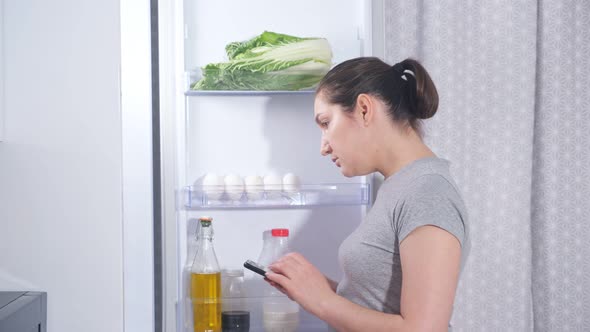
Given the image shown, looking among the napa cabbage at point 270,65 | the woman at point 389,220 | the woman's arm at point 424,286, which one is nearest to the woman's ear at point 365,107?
the woman at point 389,220

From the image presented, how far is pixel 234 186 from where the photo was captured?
1835 millimetres

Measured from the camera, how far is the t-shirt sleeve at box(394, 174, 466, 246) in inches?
49.5

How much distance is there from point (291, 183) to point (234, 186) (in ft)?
0.48

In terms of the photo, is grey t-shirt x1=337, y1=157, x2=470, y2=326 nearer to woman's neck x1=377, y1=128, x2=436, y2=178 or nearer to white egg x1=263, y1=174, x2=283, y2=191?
woman's neck x1=377, y1=128, x2=436, y2=178

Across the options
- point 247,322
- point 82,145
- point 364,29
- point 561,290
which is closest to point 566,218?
point 561,290

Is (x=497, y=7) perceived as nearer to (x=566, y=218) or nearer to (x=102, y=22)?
(x=566, y=218)

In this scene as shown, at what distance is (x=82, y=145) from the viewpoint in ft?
5.83

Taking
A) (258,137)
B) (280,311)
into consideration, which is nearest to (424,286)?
(280,311)

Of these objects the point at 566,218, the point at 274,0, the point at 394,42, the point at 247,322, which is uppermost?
the point at 274,0

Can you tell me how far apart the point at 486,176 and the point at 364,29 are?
54cm

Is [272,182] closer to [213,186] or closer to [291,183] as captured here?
[291,183]

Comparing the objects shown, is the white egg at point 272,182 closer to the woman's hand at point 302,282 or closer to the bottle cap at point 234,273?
the bottle cap at point 234,273

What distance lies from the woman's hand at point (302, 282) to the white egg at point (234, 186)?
40cm

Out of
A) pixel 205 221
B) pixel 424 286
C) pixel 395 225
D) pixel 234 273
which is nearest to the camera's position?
pixel 424 286
